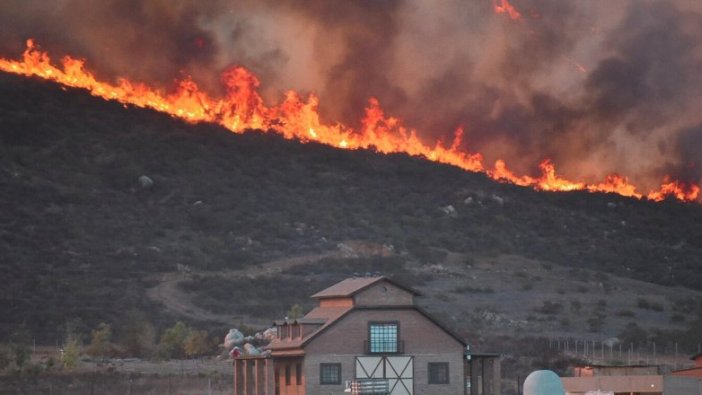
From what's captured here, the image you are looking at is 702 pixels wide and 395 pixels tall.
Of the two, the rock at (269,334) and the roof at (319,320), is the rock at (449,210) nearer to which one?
the rock at (269,334)

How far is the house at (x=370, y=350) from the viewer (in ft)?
240

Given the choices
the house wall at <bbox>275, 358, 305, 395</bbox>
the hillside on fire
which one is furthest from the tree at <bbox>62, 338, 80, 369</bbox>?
the hillside on fire

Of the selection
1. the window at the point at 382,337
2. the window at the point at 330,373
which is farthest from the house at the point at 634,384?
the window at the point at 330,373

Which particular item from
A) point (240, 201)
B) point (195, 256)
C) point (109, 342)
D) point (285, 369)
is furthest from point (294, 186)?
point (285, 369)

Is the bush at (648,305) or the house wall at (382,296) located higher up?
the bush at (648,305)

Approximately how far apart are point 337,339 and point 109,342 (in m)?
29.0

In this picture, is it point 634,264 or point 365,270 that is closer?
point 365,270

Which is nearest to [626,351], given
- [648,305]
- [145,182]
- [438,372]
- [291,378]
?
[648,305]

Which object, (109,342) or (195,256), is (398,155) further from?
(109,342)

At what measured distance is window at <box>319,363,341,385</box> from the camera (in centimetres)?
7281

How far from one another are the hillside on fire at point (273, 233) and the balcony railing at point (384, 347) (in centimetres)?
3176

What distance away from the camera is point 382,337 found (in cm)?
7450

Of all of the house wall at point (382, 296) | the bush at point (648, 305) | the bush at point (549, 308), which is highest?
the bush at point (648, 305)

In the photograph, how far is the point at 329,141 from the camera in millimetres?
175875
